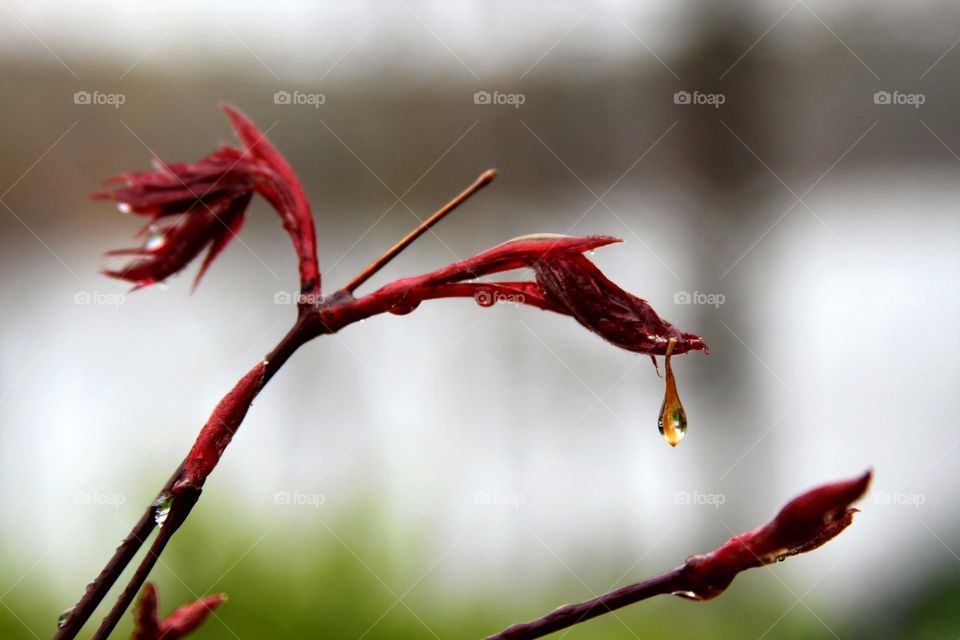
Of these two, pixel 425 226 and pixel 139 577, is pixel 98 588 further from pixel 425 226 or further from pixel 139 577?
pixel 425 226

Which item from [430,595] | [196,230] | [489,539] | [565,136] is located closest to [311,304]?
[196,230]

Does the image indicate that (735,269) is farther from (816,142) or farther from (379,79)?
(379,79)

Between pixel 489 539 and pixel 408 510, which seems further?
pixel 489 539

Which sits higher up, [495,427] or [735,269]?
[735,269]

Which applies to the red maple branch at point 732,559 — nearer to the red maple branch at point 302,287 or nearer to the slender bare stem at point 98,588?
the red maple branch at point 302,287

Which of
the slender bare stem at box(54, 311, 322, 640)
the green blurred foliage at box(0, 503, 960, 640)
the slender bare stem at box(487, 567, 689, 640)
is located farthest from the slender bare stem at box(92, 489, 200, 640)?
the green blurred foliage at box(0, 503, 960, 640)
